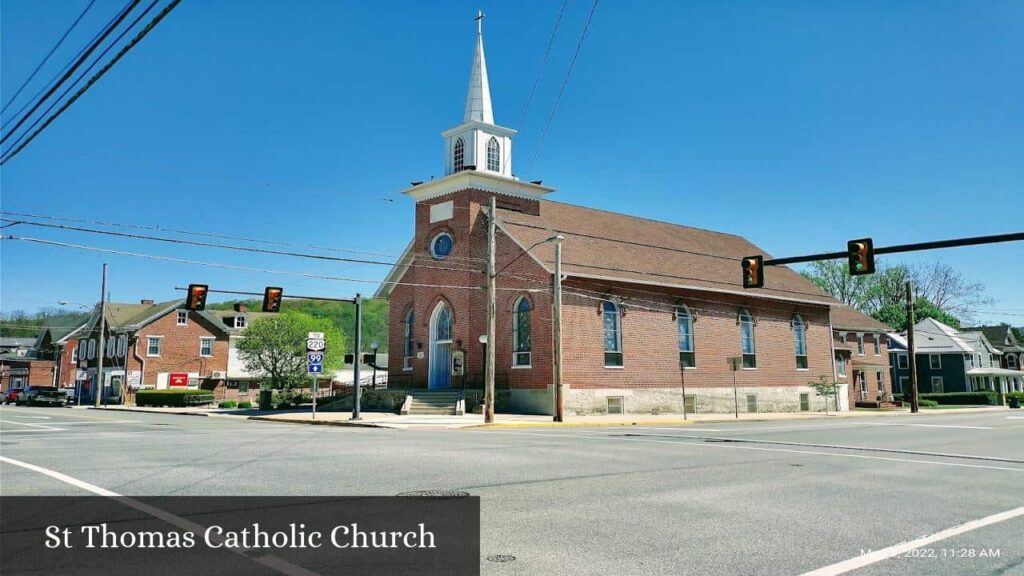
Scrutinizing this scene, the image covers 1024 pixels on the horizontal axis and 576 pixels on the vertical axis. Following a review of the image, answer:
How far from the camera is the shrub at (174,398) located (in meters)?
49.5

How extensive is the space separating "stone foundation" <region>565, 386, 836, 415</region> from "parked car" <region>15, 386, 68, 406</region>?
1632 inches

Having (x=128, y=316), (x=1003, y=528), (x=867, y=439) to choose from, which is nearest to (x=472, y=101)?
(x=867, y=439)

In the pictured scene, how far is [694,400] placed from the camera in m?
36.7

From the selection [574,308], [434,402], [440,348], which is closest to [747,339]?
[574,308]

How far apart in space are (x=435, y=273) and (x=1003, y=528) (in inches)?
1236

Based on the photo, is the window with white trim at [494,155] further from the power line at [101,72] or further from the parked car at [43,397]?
the parked car at [43,397]

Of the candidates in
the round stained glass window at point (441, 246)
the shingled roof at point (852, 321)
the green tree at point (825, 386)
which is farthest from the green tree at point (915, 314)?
the round stained glass window at point (441, 246)

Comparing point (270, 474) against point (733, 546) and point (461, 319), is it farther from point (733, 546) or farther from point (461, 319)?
point (461, 319)

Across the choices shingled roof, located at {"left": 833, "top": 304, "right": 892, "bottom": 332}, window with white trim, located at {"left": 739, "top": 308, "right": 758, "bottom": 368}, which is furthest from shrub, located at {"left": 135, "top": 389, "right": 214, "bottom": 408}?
shingled roof, located at {"left": 833, "top": 304, "right": 892, "bottom": 332}

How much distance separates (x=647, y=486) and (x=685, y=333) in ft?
92.8

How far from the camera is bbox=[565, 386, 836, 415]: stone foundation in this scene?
32.2m

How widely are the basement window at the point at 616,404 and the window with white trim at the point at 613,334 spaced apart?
1.51 meters

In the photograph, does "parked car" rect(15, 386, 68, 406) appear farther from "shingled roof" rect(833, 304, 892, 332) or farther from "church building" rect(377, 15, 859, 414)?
"shingled roof" rect(833, 304, 892, 332)

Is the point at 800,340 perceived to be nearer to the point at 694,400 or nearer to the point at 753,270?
the point at 694,400
